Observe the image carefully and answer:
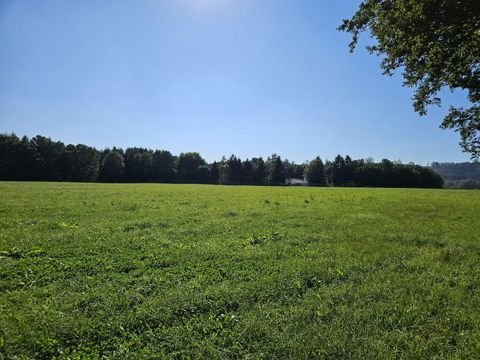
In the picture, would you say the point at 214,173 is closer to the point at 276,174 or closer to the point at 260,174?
the point at 260,174

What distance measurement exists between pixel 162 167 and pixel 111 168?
23.2 m

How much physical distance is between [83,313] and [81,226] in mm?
8882

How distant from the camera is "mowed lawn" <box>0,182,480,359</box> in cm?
483

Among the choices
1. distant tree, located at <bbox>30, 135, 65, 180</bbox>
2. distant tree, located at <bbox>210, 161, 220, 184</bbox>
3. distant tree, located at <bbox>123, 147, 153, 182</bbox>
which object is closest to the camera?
distant tree, located at <bbox>30, 135, 65, 180</bbox>

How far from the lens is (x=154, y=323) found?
5.46m

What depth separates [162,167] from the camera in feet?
454

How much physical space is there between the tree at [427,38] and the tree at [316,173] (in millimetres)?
132529

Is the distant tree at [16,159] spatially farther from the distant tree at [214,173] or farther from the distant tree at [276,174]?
the distant tree at [276,174]

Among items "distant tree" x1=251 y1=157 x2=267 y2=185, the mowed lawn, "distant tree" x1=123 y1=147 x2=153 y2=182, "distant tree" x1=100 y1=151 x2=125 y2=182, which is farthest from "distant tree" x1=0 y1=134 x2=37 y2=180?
the mowed lawn

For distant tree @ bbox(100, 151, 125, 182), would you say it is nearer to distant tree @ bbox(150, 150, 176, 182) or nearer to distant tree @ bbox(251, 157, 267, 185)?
distant tree @ bbox(150, 150, 176, 182)

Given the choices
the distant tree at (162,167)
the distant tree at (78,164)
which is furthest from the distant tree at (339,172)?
the distant tree at (78,164)

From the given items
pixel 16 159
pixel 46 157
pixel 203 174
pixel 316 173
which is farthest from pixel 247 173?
pixel 16 159

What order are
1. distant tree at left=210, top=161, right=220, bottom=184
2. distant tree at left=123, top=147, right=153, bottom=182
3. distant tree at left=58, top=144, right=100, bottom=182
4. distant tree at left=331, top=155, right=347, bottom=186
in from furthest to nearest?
1. distant tree at left=210, top=161, right=220, bottom=184
2. distant tree at left=331, top=155, right=347, bottom=186
3. distant tree at left=123, top=147, right=153, bottom=182
4. distant tree at left=58, top=144, right=100, bottom=182

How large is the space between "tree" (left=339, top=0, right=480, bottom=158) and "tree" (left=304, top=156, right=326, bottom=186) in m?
133
